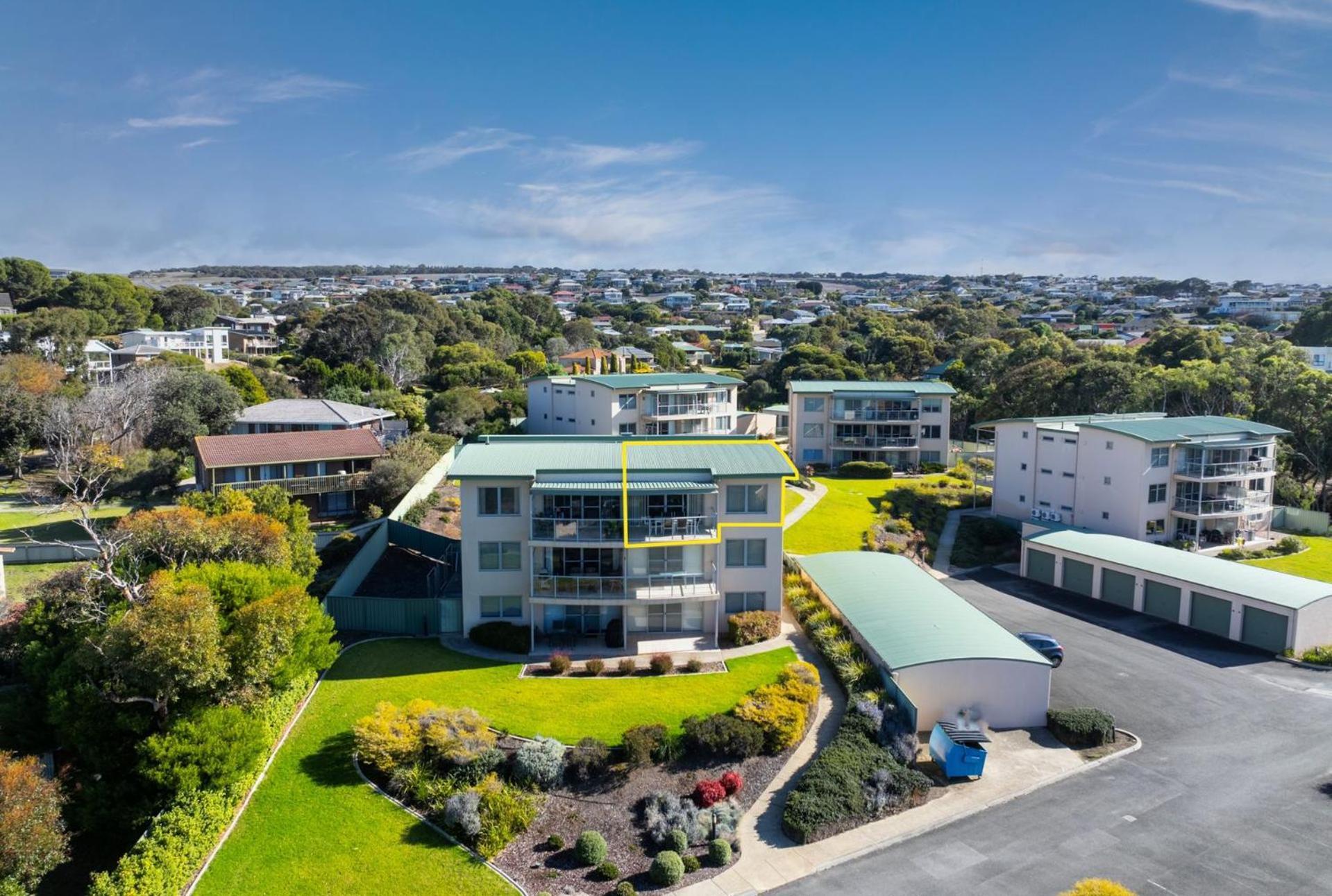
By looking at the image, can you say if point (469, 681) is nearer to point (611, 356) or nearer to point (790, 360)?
point (611, 356)

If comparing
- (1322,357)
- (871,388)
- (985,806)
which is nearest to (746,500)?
(985,806)

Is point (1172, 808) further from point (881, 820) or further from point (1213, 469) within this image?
point (1213, 469)

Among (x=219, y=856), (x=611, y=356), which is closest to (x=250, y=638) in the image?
(x=219, y=856)

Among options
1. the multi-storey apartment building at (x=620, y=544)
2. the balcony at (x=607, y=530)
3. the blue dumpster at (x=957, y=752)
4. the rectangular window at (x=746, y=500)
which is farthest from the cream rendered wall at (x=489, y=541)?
the blue dumpster at (x=957, y=752)

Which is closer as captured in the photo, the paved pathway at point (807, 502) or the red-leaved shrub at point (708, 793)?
the red-leaved shrub at point (708, 793)

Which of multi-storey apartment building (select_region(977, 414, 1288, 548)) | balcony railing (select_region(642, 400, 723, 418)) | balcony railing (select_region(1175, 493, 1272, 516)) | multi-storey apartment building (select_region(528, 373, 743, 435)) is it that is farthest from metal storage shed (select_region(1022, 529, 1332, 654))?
multi-storey apartment building (select_region(528, 373, 743, 435))

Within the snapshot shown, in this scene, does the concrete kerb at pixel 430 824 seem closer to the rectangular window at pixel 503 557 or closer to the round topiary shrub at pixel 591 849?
the round topiary shrub at pixel 591 849
